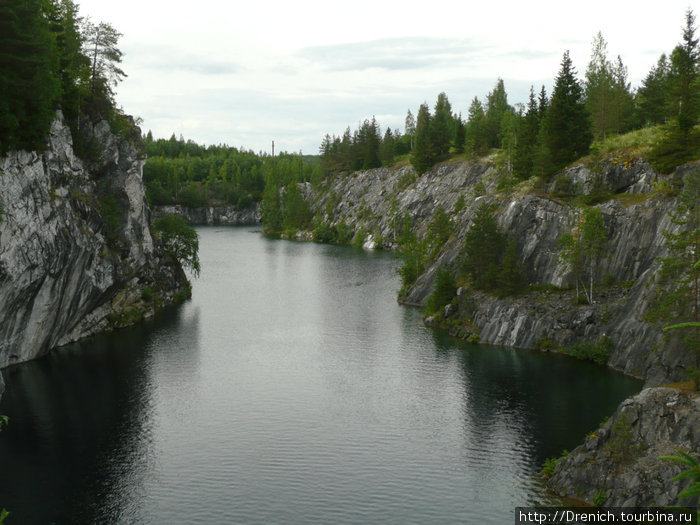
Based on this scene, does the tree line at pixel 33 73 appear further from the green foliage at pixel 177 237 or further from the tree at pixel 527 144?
the tree at pixel 527 144

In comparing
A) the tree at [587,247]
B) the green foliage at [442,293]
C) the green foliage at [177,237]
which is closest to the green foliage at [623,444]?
the tree at [587,247]

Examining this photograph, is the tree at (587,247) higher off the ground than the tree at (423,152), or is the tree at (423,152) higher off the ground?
the tree at (423,152)

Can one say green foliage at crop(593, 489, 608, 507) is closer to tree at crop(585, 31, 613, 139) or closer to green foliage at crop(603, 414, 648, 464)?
green foliage at crop(603, 414, 648, 464)

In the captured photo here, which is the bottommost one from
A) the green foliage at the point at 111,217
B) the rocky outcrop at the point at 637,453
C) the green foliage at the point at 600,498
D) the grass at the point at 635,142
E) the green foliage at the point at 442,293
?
the green foliage at the point at 600,498

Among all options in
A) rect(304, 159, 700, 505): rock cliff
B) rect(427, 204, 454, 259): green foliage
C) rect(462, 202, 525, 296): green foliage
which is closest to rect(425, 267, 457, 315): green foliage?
rect(304, 159, 700, 505): rock cliff

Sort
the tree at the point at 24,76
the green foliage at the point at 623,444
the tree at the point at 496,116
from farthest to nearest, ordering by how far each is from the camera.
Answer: the tree at the point at 496,116 → the tree at the point at 24,76 → the green foliage at the point at 623,444

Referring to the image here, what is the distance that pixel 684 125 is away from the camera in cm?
6956

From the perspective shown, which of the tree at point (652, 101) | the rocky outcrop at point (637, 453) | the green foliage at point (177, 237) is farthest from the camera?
the green foliage at point (177, 237)

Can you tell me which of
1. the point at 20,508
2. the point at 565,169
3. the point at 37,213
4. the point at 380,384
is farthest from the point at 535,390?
the point at 37,213

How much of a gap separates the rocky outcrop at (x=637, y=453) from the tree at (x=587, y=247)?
113 feet

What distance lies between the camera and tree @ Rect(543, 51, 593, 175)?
3420 inches

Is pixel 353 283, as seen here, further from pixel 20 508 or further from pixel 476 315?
pixel 20 508

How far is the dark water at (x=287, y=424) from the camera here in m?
39.7

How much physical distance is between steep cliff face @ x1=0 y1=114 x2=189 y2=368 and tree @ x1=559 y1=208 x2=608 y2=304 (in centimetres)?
5524
